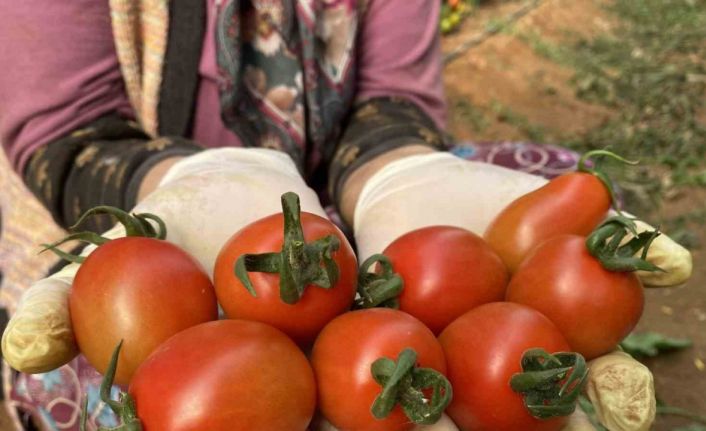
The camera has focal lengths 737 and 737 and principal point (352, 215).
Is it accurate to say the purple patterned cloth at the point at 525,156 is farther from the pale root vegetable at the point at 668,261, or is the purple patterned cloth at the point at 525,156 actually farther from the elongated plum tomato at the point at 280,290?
the elongated plum tomato at the point at 280,290

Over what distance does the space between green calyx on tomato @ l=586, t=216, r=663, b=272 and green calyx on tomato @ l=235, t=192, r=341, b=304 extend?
24 centimetres

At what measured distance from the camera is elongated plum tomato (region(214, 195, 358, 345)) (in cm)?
60

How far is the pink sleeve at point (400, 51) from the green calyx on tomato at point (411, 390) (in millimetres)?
963

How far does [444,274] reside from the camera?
0.68m

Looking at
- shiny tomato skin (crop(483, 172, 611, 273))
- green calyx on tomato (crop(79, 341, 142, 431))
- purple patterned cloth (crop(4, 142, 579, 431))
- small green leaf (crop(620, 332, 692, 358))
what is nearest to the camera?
green calyx on tomato (crop(79, 341, 142, 431))

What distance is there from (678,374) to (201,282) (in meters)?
1.41

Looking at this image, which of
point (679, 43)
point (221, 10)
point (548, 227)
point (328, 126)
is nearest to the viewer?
point (548, 227)

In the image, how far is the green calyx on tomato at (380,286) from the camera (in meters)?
0.66

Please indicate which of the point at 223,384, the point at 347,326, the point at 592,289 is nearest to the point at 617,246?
the point at 592,289

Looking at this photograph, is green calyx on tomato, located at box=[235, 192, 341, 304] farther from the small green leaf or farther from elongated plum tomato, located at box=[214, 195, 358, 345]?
the small green leaf

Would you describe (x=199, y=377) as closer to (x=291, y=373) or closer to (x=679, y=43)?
(x=291, y=373)

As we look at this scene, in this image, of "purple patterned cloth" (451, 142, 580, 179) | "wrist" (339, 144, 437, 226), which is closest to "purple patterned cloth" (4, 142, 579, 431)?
"wrist" (339, 144, 437, 226)

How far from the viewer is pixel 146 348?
612 millimetres

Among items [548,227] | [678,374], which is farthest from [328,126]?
[678,374]
